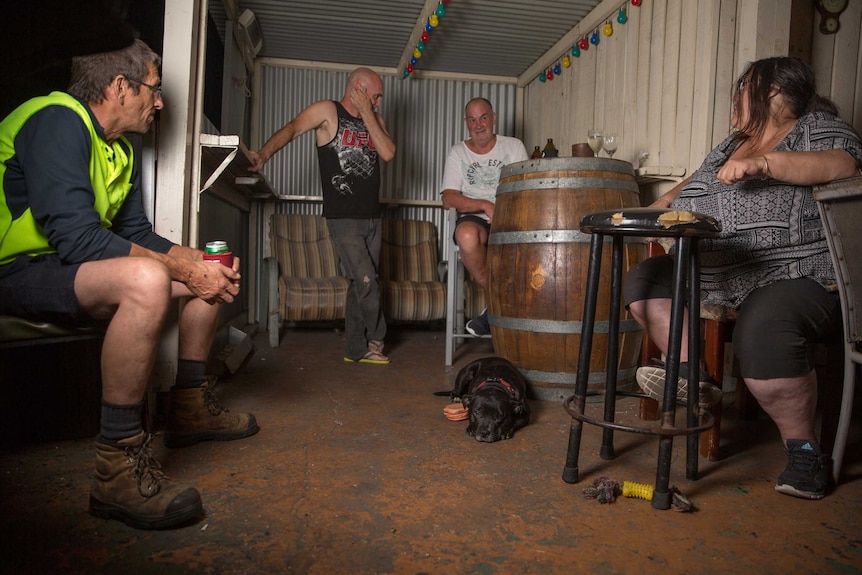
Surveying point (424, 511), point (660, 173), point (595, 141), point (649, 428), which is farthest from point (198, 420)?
point (595, 141)

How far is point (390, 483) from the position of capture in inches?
69.8

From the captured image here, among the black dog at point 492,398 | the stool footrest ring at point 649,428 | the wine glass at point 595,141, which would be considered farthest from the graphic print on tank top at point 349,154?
the stool footrest ring at point 649,428

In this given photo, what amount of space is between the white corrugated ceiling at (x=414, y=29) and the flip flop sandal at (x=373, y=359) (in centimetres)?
253

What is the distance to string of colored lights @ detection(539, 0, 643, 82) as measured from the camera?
3951mm

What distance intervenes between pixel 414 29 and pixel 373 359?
2795 millimetres

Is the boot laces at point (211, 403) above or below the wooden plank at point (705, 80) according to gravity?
below

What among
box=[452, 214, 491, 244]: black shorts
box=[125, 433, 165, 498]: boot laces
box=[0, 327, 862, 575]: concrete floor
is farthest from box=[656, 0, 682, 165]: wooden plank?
box=[125, 433, 165, 498]: boot laces

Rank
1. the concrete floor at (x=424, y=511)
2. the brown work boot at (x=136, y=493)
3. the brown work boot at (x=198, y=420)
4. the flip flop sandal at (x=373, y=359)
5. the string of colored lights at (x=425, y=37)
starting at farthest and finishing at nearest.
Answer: the string of colored lights at (x=425, y=37)
the flip flop sandal at (x=373, y=359)
the brown work boot at (x=198, y=420)
the brown work boot at (x=136, y=493)
the concrete floor at (x=424, y=511)

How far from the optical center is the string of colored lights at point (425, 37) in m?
4.25

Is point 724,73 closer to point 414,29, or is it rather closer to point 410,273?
point 414,29

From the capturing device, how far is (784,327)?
1681mm

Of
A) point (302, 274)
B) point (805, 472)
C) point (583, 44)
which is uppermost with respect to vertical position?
point (583, 44)

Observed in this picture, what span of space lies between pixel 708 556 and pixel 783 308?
2.50 ft

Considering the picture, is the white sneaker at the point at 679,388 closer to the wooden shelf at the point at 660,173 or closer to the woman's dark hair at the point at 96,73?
the wooden shelf at the point at 660,173
